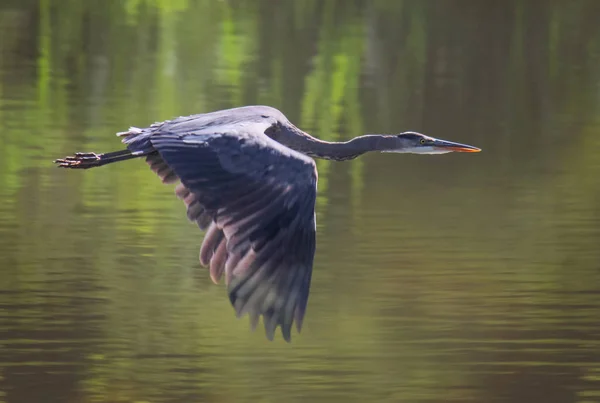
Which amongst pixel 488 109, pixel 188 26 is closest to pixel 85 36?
pixel 188 26

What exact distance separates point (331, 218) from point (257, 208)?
17.2ft

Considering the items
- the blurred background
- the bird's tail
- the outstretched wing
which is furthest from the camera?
the blurred background

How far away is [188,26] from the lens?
20.7 metres

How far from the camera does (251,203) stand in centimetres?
683

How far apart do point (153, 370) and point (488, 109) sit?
8.67 m

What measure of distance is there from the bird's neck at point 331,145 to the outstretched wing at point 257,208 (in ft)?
3.94

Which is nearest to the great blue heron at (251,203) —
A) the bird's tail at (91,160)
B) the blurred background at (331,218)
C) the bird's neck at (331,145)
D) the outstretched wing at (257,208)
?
the outstretched wing at (257,208)

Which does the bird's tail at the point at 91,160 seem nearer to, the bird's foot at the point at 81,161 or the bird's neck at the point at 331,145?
the bird's foot at the point at 81,161

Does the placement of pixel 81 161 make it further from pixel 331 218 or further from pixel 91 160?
pixel 331 218

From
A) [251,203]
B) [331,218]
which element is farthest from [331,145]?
[331,218]

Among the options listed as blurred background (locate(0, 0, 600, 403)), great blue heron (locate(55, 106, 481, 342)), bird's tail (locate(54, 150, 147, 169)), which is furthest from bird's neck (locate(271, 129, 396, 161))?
blurred background (locate(0, 0, 600, 403))

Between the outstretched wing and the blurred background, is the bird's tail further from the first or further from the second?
the blurred background

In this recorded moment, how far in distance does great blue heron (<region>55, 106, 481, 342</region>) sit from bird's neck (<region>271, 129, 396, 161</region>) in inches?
31.1

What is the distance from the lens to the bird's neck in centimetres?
866
